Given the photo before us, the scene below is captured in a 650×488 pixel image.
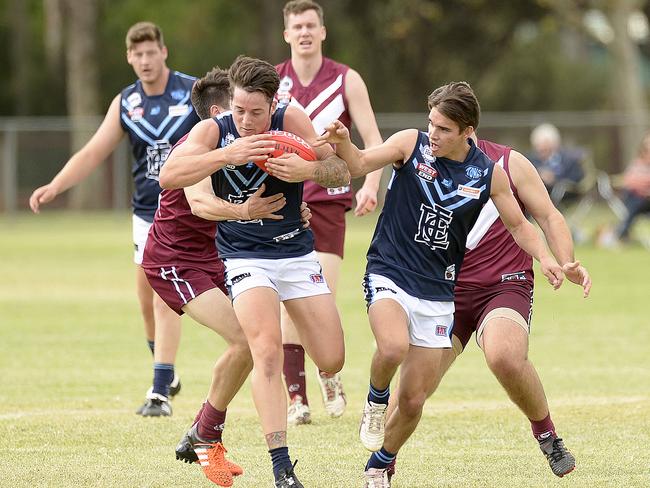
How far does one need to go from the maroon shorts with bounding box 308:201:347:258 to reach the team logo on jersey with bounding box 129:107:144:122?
4.20 feet

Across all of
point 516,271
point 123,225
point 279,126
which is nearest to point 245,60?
point 279,126

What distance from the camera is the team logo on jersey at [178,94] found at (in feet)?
28.2

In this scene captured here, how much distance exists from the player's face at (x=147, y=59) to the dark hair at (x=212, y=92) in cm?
161

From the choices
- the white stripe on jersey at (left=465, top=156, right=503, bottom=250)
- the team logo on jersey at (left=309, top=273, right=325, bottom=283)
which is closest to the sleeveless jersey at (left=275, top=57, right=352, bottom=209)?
the white stripe on jersey at (left=465, top=156, right=503, bottom=250)

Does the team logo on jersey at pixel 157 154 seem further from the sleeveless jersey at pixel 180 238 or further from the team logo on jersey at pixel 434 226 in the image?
the team logo on jersey at pixel 434 226

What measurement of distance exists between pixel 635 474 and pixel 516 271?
1.17 m

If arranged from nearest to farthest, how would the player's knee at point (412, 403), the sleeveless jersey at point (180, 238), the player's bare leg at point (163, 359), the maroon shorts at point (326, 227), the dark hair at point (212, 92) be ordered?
the player's knee at point (412, 403), the dark hair at point (212, 92), the sleeveless jersey at point (180, 238), the player's bare leg at point (163, 359), the maroon shorts at point (326, 227)

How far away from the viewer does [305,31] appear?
8.30 metres

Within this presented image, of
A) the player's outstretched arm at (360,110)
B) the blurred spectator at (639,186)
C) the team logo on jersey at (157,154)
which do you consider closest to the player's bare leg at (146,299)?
the team logo on jersey at (157,154)

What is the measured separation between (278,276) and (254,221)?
0.29 m

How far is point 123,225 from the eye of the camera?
27047mm

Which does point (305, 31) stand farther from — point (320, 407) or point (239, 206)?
point (239, 206)

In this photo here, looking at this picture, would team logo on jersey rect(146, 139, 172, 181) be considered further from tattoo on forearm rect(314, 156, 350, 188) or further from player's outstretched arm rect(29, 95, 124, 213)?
tattoo on forearm rect(314, 156, 350, 188)

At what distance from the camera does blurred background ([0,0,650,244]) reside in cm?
2786
